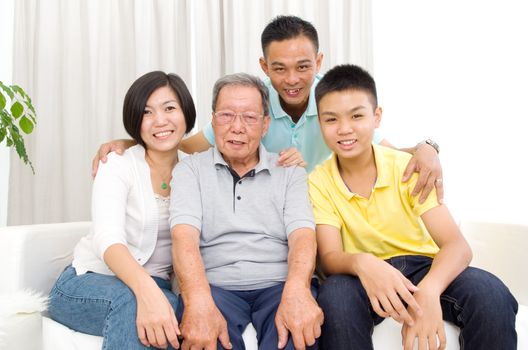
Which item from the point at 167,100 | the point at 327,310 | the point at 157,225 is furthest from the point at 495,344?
the point at 167,100

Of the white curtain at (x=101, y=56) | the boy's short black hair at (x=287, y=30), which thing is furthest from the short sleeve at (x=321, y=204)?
the white curtain at (x=101, y=56)

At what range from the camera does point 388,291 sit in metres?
1.25

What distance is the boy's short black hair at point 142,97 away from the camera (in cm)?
161

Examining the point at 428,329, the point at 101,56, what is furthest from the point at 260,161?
the point at 101,56

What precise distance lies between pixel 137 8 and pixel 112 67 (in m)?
0.34

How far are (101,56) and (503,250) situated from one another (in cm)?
215

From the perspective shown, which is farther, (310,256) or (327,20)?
(327,20)

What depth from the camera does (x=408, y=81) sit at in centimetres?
298

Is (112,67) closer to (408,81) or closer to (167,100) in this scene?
(167,100)

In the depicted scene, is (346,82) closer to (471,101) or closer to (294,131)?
(294,131)

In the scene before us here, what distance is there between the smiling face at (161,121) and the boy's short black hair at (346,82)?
1.54 ft

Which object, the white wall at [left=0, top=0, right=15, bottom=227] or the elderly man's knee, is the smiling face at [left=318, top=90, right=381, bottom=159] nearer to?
the elderly man's knee

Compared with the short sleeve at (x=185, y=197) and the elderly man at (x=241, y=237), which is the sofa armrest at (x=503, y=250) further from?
the short sleeve at (x=185, y=197)

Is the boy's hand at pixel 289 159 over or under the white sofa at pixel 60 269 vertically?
over
